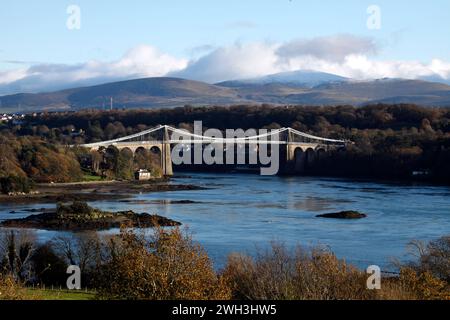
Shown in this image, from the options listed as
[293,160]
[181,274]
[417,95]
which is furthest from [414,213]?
[417,95]

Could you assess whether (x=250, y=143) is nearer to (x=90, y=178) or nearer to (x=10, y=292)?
(x=90, y=178)

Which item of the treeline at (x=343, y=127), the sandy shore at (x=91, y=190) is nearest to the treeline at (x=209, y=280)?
the sandy shore at (x=91, y=190)

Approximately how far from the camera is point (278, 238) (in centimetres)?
1511

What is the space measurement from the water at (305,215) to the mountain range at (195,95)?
83.1 m

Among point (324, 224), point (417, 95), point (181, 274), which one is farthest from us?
point (417, 95)

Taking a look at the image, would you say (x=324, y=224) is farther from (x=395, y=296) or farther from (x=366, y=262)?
(x=395, y=296)

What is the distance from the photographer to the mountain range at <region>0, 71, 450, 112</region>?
378 feet

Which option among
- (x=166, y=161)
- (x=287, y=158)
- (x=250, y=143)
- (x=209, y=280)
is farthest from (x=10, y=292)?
(x=287, y=158)

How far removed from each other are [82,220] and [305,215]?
4.94 meters

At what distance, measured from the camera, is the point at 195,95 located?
12225 centimetres

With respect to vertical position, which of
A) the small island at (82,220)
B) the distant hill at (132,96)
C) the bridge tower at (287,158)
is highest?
the distant hill at (132,96)

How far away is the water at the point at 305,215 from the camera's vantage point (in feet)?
47.1

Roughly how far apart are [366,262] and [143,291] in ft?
20.1

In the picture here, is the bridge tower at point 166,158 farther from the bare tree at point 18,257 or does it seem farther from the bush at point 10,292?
the bush at point 10,292
